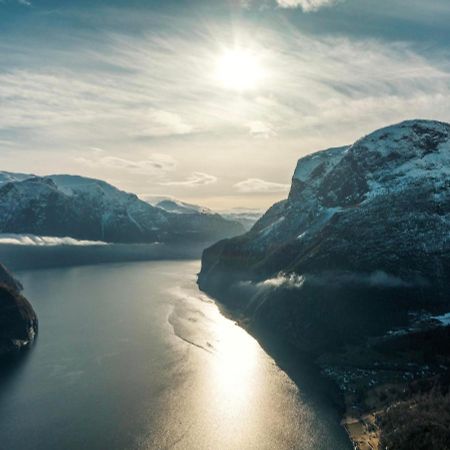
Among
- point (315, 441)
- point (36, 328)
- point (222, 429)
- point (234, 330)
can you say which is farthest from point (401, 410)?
point (36, 328)

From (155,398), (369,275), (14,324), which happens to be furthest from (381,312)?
(14,324)

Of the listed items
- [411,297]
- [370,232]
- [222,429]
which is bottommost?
[222,429]

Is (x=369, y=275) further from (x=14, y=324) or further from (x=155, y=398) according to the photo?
(x=14, y=324)

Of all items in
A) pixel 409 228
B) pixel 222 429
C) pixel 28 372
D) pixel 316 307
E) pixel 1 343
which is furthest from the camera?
pixel 409 228

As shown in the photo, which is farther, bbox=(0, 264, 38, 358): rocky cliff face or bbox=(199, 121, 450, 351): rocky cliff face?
bbox=(199, 121, 450, 351): rocky cliff face

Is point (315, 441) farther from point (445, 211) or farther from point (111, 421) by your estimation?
point (445, 211)

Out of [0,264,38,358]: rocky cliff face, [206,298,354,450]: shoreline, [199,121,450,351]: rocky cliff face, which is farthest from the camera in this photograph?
[199,121,450,351]: rocky cliff face

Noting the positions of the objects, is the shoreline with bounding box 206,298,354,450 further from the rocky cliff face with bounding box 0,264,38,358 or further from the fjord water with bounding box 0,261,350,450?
the rocky cliff face with bounding box 0,264,38,358

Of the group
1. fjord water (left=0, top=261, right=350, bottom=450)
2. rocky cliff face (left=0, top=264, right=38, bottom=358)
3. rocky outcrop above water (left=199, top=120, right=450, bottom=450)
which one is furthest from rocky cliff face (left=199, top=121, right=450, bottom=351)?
rocky cliff face (left=0, top=264, right=38, bottom=358)
